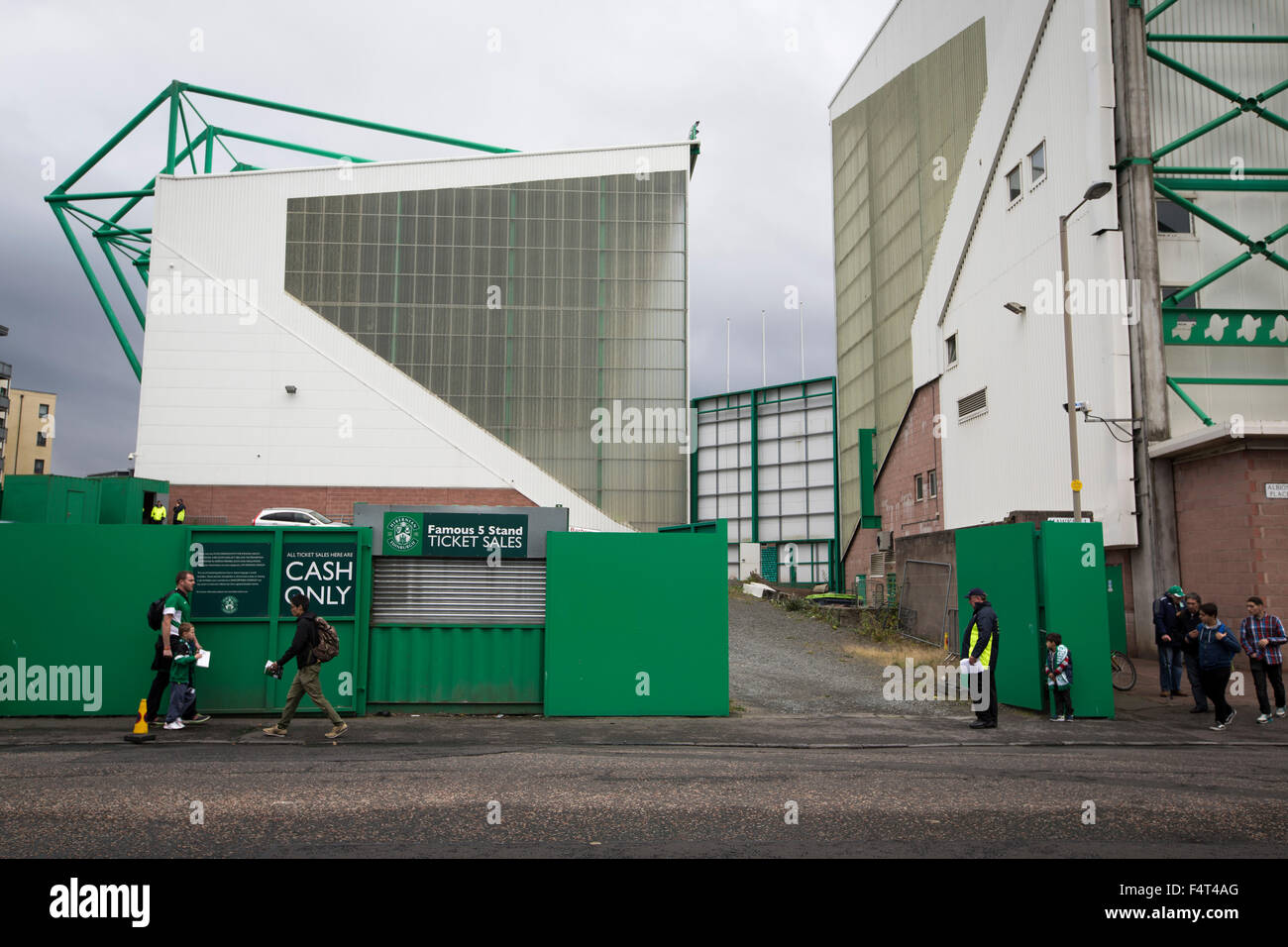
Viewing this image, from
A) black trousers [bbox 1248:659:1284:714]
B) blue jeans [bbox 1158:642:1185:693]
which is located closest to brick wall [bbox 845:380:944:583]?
blue jeans [bbox 1158:642:1185:693]

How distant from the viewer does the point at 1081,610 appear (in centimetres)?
1334

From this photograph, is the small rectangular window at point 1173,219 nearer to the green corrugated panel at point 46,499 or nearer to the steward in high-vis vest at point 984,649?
the steward in high-vis vest at point 984,649

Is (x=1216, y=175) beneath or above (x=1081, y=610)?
above

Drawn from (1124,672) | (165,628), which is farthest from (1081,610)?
(165,628)

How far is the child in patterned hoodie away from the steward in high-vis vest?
120 cm

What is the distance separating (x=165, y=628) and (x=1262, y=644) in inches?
587

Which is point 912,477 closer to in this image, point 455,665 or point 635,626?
point 635,626

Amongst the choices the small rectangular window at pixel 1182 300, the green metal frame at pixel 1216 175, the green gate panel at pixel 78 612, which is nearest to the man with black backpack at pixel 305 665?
the green gate panel at pixel 78 612

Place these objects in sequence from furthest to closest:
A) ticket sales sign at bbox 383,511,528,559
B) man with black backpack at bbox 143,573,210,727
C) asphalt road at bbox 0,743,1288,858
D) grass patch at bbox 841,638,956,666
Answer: grass patch at bbox 841,638,956,666, ticket sales sign at bbox 383,511,528,559, man with black backpack at bbox 143,573,210,727, asphalt road at bbox 0,743,1288,858

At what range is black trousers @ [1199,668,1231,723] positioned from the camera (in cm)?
1270

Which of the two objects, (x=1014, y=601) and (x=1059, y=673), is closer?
(x=1059, y=673)

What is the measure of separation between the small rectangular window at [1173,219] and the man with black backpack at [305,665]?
70.1 feet

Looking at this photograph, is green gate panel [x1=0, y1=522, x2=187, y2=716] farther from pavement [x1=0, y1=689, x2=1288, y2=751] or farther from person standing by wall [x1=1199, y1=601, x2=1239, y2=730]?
person standing by wall [x1=1199, y1=601, x2=1239, y2=730]
